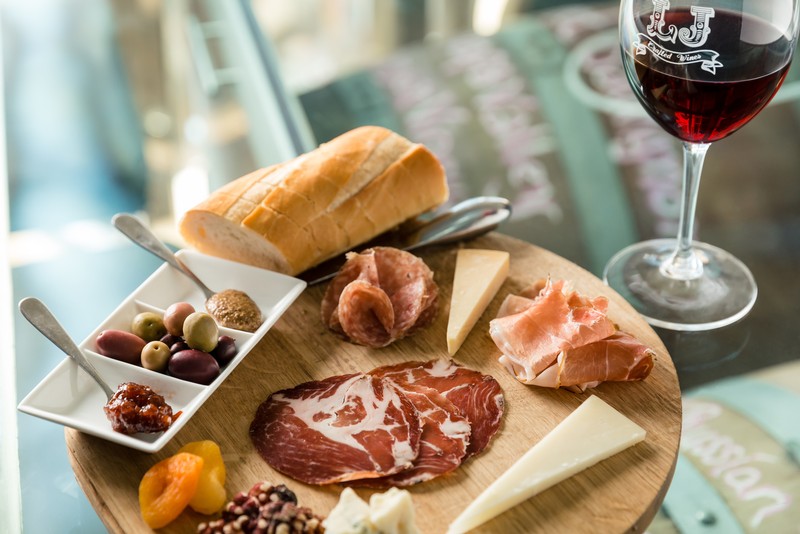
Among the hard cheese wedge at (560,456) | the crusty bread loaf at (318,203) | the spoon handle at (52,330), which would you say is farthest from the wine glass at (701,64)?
the spoon handle at (52,330)

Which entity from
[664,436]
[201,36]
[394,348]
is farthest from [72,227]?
[664,436]

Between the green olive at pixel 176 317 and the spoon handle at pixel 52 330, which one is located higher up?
the spoon handle at pixel 52 330

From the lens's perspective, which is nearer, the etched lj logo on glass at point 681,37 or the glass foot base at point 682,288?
the etched lj logo on glass at point 681,37

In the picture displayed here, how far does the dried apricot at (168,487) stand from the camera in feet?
3.76

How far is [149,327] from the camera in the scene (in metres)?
1.43

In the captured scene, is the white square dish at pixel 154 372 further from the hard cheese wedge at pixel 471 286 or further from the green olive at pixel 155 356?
the hard cheese wedge at pixel 471 286

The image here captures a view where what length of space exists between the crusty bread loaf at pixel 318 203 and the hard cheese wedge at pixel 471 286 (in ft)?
0.53

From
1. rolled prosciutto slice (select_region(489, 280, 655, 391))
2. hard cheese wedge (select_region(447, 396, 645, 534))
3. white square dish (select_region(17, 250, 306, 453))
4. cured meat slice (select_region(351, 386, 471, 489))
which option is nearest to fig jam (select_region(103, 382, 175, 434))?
white square dish (select_region(17, 250, 306, 453))

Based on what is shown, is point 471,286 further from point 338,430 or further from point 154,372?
point 154,372

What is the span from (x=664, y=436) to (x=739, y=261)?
57 centimetres

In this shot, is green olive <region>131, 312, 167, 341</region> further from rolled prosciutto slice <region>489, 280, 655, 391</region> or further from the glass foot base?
the glass foot base

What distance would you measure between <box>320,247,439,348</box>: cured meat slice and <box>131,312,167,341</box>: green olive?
286 millimetres

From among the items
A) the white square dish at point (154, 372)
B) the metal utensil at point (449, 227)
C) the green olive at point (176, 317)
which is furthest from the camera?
the metal utensil at point (449, 227)

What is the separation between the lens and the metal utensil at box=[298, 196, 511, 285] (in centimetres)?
167
